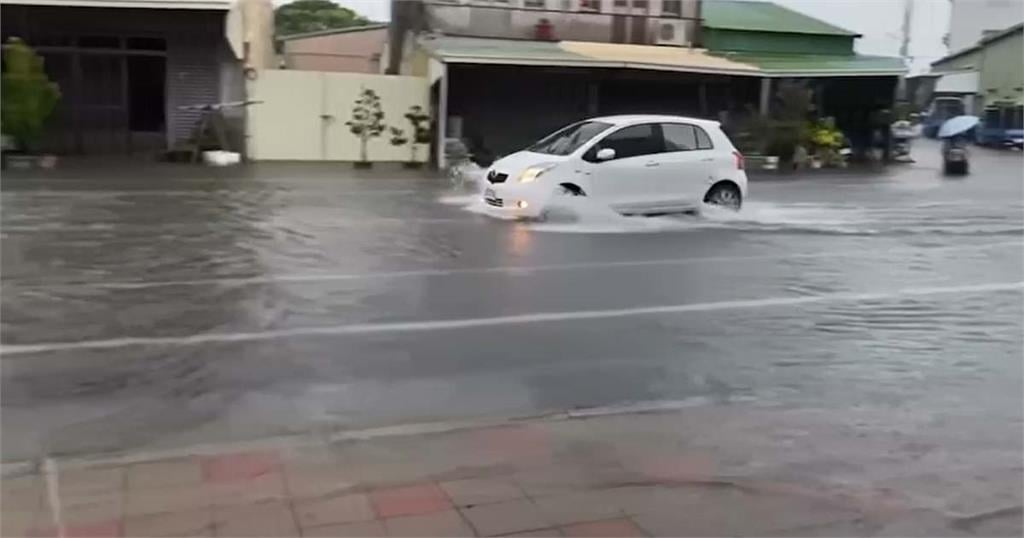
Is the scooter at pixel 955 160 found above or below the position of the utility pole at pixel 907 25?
below

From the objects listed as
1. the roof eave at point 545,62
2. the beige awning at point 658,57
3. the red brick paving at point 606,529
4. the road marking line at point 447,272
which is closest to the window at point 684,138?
the road marking line at point 447,272

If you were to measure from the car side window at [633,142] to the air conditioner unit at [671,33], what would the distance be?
1559cm

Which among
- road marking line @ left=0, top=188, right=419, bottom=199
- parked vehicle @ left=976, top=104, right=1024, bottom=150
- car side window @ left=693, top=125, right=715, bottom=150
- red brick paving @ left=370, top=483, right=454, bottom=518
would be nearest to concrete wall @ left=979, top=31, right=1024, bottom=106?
parked vehicle @ left=976, top=104, right=1024, bottom=150

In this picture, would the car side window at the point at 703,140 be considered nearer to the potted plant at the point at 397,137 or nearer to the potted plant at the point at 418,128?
the potted plant at the point at 418,128

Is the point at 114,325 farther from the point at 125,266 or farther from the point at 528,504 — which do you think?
the point at 528,504

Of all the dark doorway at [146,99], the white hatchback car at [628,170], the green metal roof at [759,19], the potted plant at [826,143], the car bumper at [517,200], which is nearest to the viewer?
the car bumper at [517,200]

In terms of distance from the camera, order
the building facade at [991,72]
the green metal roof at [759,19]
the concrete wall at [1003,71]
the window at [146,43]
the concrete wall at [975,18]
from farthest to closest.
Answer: the concrete wall at [975,18] < the building facade at [991,72] < the concrete wall at [1003,71] < the green metal roof at [759,19] < the window at [146,43]

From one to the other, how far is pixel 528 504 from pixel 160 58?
23.1 m

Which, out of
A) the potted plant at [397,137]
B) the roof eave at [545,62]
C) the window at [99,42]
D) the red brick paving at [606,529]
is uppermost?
the window at [99,42]

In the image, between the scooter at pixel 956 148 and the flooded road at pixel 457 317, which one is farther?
the scooter at pixel 956 148

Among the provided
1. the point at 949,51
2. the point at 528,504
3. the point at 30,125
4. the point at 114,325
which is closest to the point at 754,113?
the point at 30,125

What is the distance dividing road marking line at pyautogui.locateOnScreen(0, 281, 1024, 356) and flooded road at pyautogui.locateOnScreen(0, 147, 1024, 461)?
3 centimetres

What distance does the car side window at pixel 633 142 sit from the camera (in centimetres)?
1548

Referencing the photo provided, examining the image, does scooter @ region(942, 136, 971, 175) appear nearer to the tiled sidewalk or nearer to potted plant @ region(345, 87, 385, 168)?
potted plant @ region(345, 87, 385, 168)
